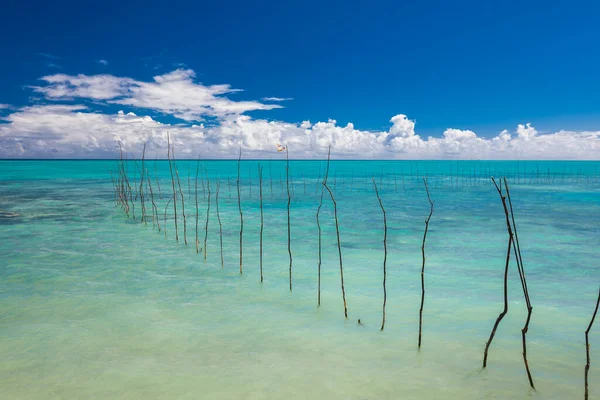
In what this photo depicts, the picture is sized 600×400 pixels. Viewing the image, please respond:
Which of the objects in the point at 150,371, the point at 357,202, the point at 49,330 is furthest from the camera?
the point at 357,202

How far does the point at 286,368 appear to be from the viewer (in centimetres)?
384

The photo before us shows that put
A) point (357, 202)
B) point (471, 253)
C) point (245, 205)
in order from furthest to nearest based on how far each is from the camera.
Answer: point (357, 202)
point (245, 205)
point (471, 253)

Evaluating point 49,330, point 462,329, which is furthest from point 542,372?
point 49,330

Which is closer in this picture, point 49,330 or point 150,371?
point 150,371

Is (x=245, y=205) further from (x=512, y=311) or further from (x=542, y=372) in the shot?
(x=542, y=372)

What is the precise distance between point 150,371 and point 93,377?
1.64 ft

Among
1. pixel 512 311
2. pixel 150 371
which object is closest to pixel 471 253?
pixel 512 311

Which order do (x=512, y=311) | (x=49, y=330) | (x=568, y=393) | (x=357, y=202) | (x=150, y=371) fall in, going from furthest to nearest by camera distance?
(x=357, y=202) → (x=512, y=311) → (x=49, y=330) → (x=150, y=371) → (x=568, y=393)

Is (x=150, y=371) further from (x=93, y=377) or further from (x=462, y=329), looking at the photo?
(x=462, y=329)

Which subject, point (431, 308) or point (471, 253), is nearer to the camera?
point (431, 308)

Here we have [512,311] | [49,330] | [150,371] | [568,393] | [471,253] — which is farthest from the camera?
[471,253]

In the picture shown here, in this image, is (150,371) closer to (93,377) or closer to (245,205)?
(93,377)

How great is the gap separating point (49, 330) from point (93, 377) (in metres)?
1.47

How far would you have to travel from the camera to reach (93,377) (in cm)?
363
